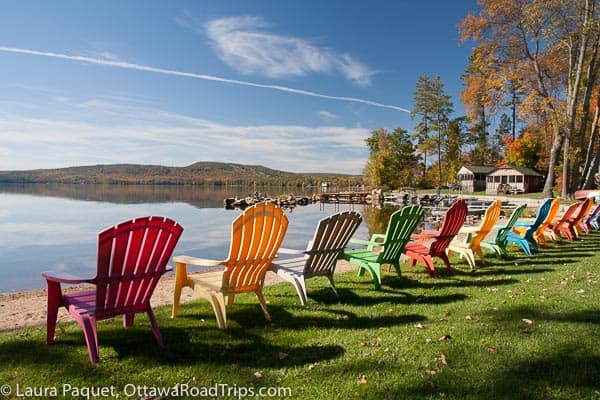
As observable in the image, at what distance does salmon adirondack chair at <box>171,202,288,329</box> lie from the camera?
11.8 ft

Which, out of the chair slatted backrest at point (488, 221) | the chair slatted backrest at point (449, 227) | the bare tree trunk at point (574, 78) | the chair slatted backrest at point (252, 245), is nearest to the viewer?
the chair slatted backrest at point (252, 245)

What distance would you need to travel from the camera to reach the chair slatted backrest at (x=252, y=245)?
359 cm

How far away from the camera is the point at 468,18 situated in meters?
23.5

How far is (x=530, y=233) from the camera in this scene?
7.54 meters

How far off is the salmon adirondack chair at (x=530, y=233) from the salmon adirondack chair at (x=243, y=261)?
214 inches

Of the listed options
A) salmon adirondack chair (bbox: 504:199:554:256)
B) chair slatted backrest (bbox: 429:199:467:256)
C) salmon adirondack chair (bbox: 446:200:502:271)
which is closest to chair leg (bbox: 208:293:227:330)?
chair slatted backrest (bbox: 429:199:467:256)

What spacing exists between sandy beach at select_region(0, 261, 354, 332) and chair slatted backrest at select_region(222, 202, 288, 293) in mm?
1604

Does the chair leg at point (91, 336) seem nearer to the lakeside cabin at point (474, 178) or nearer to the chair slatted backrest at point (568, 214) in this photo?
the chair slatted backrest at point (568, 214)

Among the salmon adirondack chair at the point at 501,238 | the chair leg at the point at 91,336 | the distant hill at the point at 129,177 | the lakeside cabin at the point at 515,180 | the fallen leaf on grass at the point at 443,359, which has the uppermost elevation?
the distant hill at the point at 129,177

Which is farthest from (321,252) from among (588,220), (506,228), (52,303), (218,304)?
(588,220)

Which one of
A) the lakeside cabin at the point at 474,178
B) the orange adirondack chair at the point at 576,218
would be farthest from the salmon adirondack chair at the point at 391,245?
the lakeside cabin at the point at 474,178

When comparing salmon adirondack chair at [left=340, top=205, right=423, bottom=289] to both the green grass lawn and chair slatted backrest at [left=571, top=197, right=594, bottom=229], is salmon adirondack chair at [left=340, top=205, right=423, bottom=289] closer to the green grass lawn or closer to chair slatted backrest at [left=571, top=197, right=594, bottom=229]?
the green grass lawn

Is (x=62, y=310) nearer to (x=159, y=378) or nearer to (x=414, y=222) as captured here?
(x=159, y=378)

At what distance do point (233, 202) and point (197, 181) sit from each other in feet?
277
